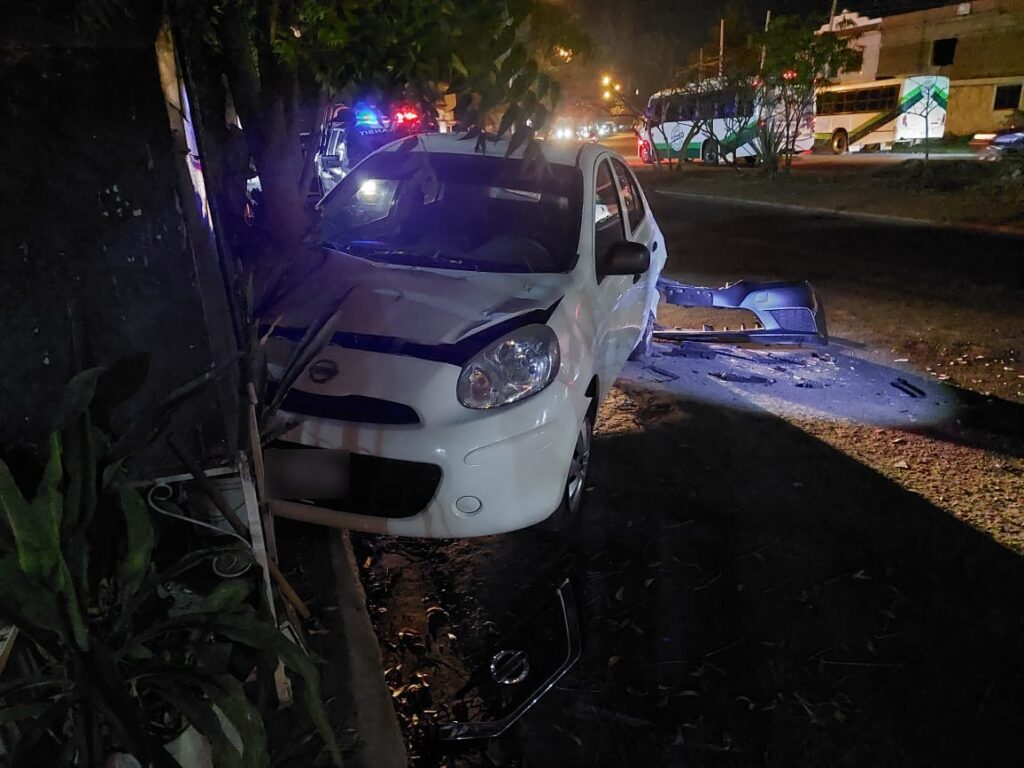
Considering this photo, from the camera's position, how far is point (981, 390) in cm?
532

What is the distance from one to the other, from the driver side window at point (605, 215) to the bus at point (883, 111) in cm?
2503

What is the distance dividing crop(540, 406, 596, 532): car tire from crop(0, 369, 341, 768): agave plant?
1884mm

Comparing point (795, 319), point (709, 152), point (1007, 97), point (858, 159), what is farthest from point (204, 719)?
point (1007, 97)

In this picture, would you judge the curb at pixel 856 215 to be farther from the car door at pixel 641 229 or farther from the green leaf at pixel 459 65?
the green leaf at pixel 459 65

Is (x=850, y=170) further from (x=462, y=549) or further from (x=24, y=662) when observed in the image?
(x=24, y=662)

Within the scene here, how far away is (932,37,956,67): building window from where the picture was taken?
3269 centimetres

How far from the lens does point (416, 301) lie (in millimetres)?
3236

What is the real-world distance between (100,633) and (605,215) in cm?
342

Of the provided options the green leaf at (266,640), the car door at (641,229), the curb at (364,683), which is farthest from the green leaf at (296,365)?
the car door at (641,229)

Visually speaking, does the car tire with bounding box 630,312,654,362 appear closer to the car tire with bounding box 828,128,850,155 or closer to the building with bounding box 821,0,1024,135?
the car tire with bounding box 828,128,850,155

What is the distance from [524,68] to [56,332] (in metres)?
1.37

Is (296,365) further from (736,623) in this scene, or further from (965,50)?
(965,50)

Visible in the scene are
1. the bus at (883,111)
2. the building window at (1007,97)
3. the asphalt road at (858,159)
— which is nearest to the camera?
the asphalt road at (858,159)

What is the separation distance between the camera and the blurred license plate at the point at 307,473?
9.45ft
